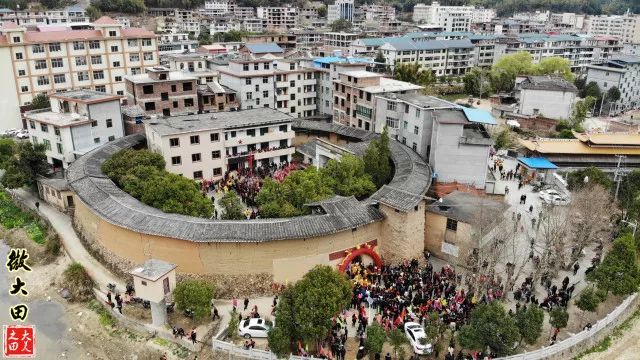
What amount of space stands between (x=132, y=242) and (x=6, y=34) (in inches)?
1536

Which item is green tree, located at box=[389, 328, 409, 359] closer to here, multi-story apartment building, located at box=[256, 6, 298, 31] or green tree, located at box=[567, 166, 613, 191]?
green tree, located at box=[567, 166, 613, 191]

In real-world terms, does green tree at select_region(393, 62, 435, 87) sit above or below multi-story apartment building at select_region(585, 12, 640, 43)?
below

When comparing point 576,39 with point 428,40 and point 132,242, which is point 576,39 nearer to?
point 428,40

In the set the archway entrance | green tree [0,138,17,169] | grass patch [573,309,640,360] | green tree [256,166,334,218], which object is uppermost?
green tree [256,166,334,218]

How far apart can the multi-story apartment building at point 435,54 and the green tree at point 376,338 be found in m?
65.5

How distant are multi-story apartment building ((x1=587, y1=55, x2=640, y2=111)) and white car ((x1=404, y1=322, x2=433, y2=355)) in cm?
6404

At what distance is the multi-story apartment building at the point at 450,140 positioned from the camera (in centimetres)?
3481

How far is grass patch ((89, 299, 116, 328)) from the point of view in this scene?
23.8 metres

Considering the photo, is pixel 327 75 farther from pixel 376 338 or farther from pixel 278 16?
pixel 278 16

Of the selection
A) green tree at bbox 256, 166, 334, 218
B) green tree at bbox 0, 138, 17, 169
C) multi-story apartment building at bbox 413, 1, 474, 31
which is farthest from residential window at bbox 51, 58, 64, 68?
multi-story apartment building at bbox 413, 1, 474, 31

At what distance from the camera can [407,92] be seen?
45.6 meters

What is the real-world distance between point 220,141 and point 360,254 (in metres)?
16.9

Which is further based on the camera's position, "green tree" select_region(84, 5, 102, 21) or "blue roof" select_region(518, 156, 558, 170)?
"green tree" select_region(84, 5, 102, 21)

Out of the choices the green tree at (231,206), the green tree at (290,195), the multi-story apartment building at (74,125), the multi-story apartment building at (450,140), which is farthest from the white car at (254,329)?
the multi-story apartment building at (74,125)
